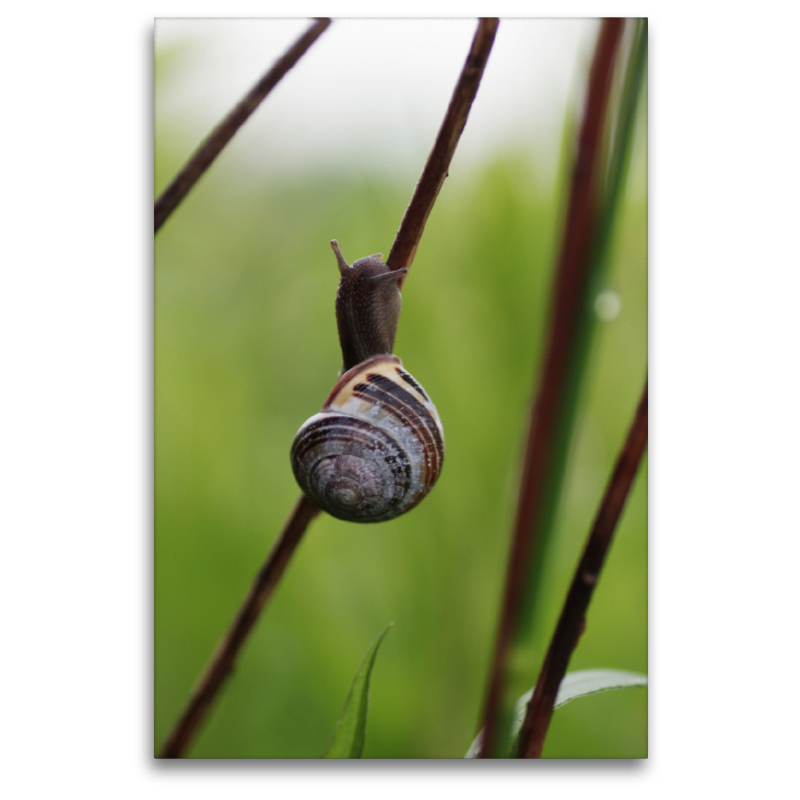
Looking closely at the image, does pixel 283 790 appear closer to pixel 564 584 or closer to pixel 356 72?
pixel 564 584

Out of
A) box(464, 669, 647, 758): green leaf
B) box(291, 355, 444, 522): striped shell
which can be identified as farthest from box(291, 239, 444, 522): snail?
box(464, 669, 647, 758): green leaf

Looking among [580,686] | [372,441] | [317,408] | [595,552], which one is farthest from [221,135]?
[580,686]

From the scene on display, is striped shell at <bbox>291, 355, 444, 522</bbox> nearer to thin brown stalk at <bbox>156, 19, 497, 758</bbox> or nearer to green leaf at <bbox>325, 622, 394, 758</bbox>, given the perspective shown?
thin brown stalk at <bbox>156, 19, 497, 758</bbox>

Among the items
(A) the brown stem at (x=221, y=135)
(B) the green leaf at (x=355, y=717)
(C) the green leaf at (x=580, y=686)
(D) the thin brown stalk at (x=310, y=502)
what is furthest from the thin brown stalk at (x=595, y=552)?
(A) the brown stem at (x=221, y=135)

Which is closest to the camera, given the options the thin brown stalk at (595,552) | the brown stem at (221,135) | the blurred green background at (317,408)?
the thin brown stalk at (595,552)

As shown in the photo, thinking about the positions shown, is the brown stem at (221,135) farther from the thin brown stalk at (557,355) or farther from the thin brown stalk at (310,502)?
the thin brown stalk at (557,355)

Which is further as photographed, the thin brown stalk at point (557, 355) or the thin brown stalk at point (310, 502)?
the thin brown stalk at point (310, 502)

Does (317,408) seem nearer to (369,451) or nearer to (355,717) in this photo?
(369,451)
